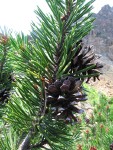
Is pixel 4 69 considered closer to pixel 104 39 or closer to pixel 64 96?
pixel 64 96

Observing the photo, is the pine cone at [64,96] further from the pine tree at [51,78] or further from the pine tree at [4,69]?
the pine tree at [4,69]

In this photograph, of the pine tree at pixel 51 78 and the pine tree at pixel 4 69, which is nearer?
the pine tree at pixel 51 78

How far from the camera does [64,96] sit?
984 millimetres

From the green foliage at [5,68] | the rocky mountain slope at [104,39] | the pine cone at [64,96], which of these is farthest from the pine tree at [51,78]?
the rocky mountain slope at [104,39]

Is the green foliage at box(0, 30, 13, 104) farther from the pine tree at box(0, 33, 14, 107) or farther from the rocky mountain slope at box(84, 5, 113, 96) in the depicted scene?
the rocky mountain slope at box(84, 5, 113, 96)

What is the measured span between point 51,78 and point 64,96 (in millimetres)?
104

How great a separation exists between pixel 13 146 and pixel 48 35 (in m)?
0.47

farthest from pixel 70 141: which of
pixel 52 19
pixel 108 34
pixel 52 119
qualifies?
pixel 108 34

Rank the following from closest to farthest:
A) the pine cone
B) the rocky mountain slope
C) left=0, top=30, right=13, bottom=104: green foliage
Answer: the pine cone < left=0, top=30, right=13, bottom=104: green foliage < the rocky mountain slope

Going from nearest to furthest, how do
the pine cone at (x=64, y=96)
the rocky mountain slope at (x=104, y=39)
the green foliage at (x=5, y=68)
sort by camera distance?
the pine cone at (x=64, y=96)
the green foliage at (x=5, y=68)
the rocky mountain slope at (x=104, y=39)

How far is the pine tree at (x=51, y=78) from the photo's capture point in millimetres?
985

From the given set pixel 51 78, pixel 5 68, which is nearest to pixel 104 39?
pixel 5 68

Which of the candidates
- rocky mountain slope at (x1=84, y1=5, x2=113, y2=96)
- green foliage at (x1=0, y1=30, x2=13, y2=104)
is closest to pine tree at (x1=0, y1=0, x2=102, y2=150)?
green foliage at (x1=0, y1=30, x2=13, y2=104)

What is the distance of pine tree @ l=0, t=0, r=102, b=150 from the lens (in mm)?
985
